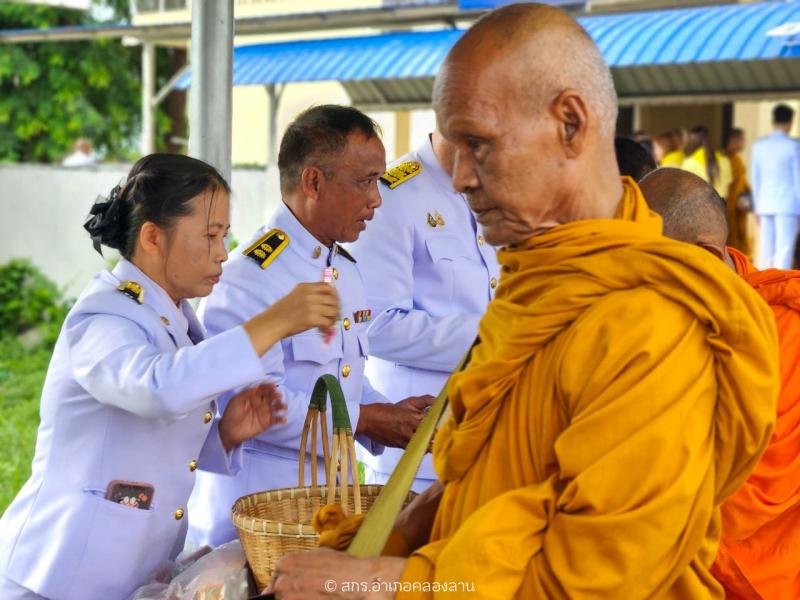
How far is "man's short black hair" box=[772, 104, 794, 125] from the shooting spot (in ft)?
39.8

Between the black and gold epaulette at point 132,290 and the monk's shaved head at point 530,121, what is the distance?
4.25 feet

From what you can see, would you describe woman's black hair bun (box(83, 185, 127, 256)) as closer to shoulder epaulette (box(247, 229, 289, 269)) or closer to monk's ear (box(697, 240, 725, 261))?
shoulder epaulette (box(247, 229, 289, 269))

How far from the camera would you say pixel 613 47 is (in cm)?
1094

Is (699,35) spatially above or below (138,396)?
above

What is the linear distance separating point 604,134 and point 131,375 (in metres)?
1.32

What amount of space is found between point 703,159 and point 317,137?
9409 mm

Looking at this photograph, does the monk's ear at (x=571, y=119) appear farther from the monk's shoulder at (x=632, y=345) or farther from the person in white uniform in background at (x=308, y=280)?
the person in white uniform in background at (x=308, y=280)

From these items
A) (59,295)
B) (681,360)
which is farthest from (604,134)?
(59,295)

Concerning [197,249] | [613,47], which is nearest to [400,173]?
[197,249]

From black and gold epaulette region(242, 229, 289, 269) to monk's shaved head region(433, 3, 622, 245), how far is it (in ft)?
5.44

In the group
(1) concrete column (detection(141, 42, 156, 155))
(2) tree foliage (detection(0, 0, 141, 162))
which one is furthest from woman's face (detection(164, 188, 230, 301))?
(2) tree foliage (detection(0, 0, 141, 162))

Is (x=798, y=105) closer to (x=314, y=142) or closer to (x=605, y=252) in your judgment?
(x=314, y=142)

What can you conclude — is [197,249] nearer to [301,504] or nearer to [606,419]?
[301,504]

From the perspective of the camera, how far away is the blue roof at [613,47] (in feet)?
33.7
